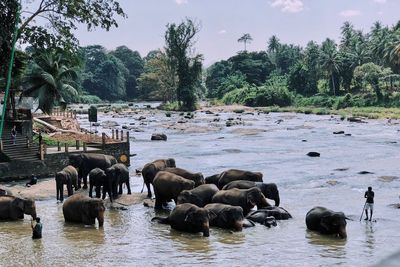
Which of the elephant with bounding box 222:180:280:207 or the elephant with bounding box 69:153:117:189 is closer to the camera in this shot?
the elephant with bounding box 222:180:280:207

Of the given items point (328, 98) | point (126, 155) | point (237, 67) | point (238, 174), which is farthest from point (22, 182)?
point (237, 67)

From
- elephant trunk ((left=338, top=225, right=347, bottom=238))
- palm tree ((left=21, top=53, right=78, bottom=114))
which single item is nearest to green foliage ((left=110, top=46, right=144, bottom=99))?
palm tree ((left=21, top=53, right=78, bottom=114))

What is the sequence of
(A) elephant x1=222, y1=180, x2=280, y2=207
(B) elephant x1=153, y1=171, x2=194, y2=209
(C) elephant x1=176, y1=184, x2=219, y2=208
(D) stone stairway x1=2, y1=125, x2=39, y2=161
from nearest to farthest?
(C) elephant x1=176, y1=184, x2=219, y2=208, (B) elephant x1=153, y1=171, x2=194, y2=209, (A) elephant x1=222, y1=180, x2=280, y2=207, (D) stone stairway x1=2, y1=125, x2=39, y2=161

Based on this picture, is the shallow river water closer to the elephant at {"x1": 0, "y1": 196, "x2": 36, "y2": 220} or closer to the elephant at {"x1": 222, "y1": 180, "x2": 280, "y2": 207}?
the elephant at {"x1": 0, "y1": 196, "x2": 36, "y2": 220}

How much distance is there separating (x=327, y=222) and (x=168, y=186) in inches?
253

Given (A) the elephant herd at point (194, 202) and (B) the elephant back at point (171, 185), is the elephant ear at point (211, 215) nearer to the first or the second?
(A) the elephant herd at point (194, 202)

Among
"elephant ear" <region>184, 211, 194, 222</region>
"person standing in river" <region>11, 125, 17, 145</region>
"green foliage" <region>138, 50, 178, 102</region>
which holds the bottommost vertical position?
"elephant ear" <region>184, 211, 194, 222</region>

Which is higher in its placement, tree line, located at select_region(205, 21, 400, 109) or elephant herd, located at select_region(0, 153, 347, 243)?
tree line, located at select_region(205, 21, 400, 109)

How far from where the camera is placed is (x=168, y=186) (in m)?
20.0

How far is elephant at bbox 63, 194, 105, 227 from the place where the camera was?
16891mm

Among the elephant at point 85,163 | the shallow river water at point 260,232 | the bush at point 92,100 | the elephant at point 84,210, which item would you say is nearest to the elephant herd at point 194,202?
the elephant at point 84,210

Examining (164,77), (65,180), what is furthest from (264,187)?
(164,77)

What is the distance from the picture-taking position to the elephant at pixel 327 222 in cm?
1603

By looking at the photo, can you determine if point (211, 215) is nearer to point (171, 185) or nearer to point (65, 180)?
point (171, 185)
